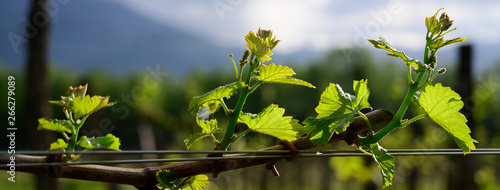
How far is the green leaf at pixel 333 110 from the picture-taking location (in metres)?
0.48

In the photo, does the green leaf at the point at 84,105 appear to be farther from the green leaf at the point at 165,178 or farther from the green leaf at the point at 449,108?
the green leaf at the point at 449,108

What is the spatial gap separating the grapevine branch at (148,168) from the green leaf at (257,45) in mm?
121


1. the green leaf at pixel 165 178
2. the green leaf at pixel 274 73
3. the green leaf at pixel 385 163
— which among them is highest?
the green leaf at pixel 274 73

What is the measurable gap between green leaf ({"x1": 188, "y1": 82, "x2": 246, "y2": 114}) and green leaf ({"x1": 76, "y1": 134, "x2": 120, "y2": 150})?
9 centimetres

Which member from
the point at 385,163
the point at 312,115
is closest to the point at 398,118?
the point at 385,163

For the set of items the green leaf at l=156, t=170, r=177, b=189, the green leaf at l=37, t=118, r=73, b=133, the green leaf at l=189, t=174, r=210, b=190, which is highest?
the green leaf at l=37, t=118, r=73, b=133

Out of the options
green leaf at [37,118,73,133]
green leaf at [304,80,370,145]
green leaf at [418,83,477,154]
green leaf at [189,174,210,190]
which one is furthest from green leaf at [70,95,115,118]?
green leaf at [418,83,477,154]

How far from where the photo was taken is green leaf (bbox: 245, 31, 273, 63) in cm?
44

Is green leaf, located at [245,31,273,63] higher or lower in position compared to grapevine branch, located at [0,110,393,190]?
higher

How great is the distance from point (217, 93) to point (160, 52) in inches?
2420

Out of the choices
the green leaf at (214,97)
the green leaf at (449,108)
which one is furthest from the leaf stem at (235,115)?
the green leaf at (449,108)

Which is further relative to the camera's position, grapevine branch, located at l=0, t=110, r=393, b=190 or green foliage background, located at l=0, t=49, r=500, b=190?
green foliage background, located at l=0, t=49, r=500, b=190

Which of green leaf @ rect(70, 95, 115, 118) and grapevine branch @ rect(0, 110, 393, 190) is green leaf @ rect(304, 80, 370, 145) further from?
green leaf @ rect(70, 95, 115, 118)

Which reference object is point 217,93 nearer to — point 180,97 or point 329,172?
point 329,172
